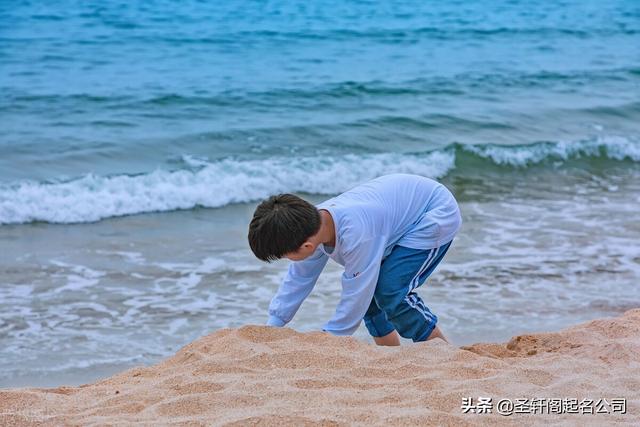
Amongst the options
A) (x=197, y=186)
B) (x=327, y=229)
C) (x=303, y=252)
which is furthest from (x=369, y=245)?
(x=197, y=186)

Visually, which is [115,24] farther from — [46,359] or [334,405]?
[334,405]

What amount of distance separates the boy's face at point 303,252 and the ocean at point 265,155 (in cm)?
186

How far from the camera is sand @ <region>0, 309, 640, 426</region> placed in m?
3.35

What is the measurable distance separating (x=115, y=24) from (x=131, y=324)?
13874mm

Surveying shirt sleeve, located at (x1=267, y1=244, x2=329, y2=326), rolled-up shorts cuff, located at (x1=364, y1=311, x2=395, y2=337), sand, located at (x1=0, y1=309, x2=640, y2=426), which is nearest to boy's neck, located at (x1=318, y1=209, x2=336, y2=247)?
shirt sleeve, located at (x1=267, y1=244, x2=329, y2=326)

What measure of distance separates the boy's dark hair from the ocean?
6.16 ft

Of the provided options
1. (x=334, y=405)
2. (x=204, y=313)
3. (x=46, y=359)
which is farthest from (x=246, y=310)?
(x=334, y=405)

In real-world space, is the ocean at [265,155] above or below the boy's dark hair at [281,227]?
below

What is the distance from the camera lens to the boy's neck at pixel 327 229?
3.77 m

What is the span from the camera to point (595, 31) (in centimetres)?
2117

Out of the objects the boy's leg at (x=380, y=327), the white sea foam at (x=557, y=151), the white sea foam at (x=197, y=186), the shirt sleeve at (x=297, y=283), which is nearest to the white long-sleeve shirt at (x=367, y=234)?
the shirt sleeve at (x=297, y=283)

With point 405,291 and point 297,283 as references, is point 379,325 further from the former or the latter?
point 297,283

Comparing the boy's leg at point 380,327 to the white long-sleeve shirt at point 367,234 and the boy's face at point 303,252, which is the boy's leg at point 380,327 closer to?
the white long-sleeve shirt at point 367,234

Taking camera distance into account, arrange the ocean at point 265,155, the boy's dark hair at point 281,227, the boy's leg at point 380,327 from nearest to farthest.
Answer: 1. the boy's dark hair at point 281,227
2. the boy's leg at point 380,327
3. the ocean at point 265,155
